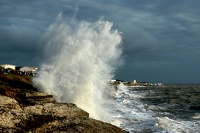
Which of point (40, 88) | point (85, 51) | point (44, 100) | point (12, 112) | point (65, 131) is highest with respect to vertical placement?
point (85, 51)

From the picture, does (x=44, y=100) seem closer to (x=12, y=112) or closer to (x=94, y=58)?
(x=12, y=112)

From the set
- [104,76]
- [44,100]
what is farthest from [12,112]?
[104,76]

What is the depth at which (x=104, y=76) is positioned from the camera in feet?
118

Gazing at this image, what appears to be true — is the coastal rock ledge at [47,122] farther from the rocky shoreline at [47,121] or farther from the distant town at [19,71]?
the distant town at [19,71]

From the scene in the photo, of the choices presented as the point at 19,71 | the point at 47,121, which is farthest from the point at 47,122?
the point at 19,71

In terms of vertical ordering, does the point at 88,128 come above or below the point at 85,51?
below

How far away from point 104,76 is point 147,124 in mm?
15353

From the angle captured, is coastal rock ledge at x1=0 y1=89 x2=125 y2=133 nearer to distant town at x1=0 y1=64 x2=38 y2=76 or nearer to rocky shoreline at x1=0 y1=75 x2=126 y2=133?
rocky shoreline at x1=0 y1=75 x2=126 y2=133

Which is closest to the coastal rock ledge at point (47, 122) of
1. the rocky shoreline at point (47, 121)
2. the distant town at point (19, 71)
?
the rocky shoreline at point (47, 121)

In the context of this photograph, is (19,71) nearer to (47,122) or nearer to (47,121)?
(47,121)

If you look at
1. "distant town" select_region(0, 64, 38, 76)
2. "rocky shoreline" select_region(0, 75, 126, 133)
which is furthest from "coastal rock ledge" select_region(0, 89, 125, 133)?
"distant town" select_region(0, 64, 38, 76)

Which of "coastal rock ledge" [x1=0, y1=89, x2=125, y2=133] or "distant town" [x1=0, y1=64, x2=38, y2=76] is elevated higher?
"distant town" [x1=0, y1=64, x2=38, y2=76]

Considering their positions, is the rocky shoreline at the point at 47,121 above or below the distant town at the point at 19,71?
below

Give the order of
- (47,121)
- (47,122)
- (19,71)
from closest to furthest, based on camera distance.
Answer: (47,122), (47,121), (19,71)
